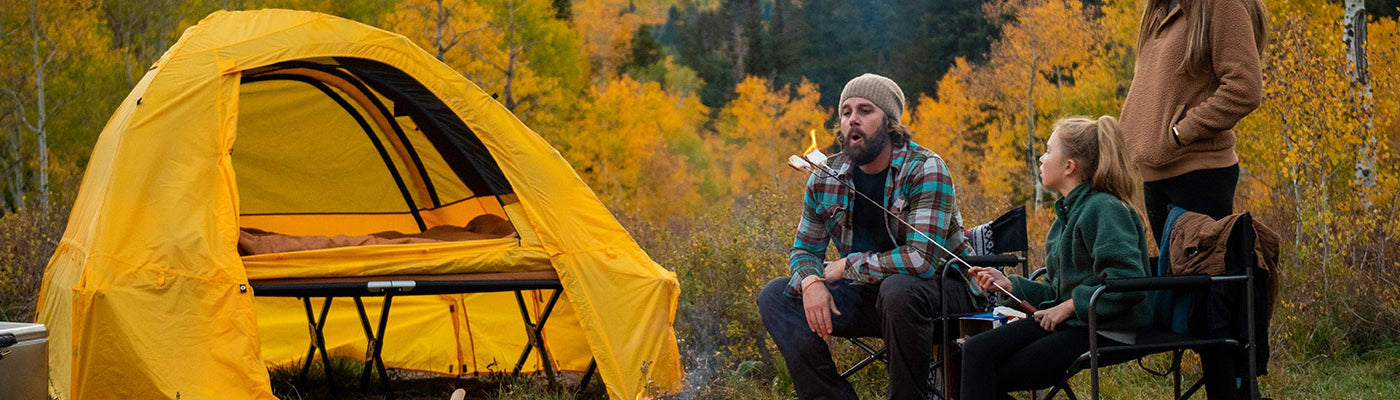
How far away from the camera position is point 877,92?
340 centimetres

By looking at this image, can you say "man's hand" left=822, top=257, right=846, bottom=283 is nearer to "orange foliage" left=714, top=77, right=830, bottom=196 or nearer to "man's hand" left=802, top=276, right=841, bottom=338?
"man's hand" left=802, top=276, right=841, bottom=338

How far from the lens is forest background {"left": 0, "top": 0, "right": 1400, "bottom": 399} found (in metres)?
5.43

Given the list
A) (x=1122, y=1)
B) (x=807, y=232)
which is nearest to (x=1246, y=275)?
(x=807, y=232)

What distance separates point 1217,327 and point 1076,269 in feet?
1.17

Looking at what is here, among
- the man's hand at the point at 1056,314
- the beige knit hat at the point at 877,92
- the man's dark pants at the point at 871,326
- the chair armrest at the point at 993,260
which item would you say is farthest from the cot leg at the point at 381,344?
the man's hand at the point at 1056,314

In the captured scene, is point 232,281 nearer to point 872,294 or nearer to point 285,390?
point 285,390

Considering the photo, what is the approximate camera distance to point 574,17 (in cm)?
3847

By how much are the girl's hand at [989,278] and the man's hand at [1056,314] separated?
0.57ft

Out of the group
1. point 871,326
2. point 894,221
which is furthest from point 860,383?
point 894,221

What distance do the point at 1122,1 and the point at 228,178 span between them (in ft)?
65.6

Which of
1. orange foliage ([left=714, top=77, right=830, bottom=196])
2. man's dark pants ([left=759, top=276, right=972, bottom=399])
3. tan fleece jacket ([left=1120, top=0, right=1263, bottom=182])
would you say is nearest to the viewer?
tan fleece jacket ([left=1120, top=0, right=1263, bottom=182])

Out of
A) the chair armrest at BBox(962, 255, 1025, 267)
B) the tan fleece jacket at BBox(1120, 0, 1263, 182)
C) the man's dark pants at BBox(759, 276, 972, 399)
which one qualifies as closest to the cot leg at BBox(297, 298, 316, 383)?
the man's dark pants at BBox(759, 276, 972, 399)

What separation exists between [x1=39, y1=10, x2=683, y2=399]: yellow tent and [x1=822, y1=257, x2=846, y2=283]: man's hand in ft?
3.54

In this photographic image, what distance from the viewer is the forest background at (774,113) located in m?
5.43
